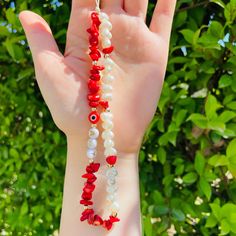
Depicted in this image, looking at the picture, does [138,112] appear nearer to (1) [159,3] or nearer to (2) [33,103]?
(1) [159,3]

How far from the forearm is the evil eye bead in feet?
0.24

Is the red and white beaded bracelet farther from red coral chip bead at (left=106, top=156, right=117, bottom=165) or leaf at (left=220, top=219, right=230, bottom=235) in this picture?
leaf at (left=220, top=219, right=230, bottom=235)

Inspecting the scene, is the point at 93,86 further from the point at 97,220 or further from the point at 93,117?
the point at 97,220

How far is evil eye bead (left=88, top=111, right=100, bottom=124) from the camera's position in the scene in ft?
3.63

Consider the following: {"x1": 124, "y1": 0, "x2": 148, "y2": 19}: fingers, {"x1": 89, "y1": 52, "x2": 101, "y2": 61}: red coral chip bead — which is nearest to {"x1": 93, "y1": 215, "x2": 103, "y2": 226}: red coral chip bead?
{"x1": 89, "y1": 52, "x2": 101, "y2": 61}: red coral chip bead

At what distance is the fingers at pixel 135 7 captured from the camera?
1.13 metres

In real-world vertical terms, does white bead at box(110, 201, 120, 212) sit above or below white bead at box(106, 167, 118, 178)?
below

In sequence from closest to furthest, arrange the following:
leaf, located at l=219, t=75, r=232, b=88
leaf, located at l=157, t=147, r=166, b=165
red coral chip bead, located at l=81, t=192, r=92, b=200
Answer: red coral chip bead, located at l=81, t=192, r=92, b=200 → leaf, located at l=219, t=75, r=232, b=88 → leaf, located at l=157, t=147, r=166, b=165

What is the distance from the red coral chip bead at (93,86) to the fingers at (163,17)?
0.63 ft

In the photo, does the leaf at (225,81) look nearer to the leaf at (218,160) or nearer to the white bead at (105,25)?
the leaf at (218,160)

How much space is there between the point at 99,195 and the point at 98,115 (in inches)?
7.0

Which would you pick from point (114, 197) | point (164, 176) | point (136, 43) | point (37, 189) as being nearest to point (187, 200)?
point (164, 176)

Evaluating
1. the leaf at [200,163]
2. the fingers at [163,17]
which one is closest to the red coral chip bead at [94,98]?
the fingers at [163,17]

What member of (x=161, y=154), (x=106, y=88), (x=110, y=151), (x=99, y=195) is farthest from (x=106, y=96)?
(x=161, y=154)
